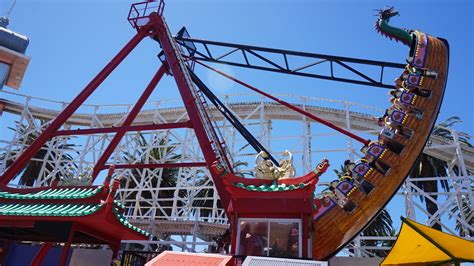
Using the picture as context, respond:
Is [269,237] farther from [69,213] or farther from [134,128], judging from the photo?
[134,128]

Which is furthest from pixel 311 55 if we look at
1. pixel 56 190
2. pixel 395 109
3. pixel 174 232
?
pixel 174 232

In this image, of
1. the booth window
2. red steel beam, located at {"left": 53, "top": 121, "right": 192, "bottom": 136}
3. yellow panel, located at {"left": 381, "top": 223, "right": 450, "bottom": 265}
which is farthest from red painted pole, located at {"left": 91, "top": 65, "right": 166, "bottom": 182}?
yellow panel, located at {"left": 381, "top": 223, "right": 450, "bottom": 265}

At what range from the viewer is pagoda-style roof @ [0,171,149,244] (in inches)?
295

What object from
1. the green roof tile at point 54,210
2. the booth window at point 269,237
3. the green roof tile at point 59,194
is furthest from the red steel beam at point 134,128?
the booth window at point 269,237

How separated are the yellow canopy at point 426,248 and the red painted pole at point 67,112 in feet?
30.2

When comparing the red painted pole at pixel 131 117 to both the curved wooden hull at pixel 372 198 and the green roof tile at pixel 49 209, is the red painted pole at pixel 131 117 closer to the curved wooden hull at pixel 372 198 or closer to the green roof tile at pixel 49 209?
the green roof tile at pixel 49 209

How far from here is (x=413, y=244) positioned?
6.27 metres

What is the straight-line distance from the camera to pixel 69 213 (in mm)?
7465

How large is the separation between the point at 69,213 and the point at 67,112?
15.2 feet

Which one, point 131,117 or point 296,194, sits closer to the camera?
point 296,194

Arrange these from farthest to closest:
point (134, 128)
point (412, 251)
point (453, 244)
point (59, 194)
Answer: point (134, 128), point (59, 194), point (412, 251), point (453, 244)

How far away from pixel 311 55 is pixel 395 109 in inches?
111

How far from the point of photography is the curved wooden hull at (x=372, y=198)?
27.3 ft

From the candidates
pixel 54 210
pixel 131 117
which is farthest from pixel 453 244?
pixel 131 117
